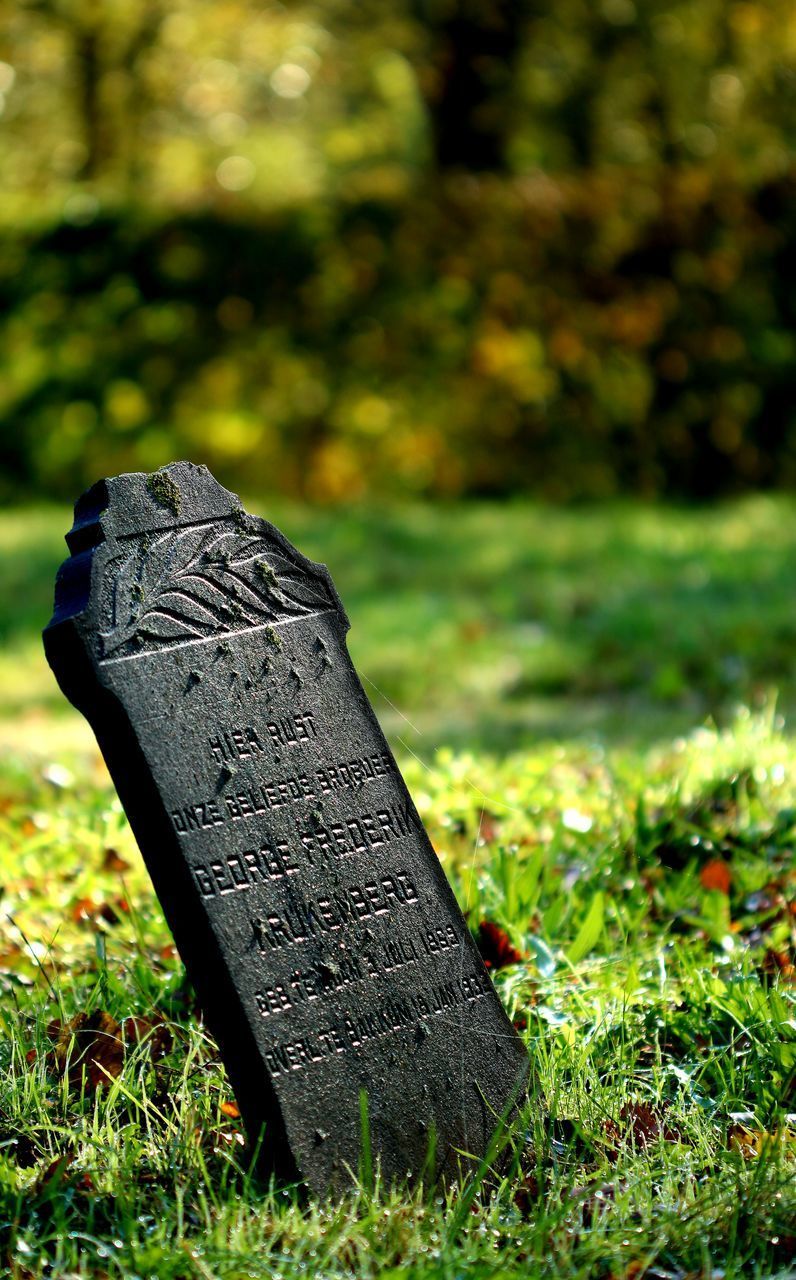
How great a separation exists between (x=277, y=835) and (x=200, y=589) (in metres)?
0.46

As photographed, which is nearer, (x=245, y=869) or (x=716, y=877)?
(x=245, y=869)

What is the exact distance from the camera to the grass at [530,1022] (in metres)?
2.14

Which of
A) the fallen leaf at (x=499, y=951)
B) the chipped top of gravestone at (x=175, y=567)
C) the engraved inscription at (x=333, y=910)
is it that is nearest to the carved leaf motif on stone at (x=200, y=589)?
the chipped top of gravestone at (x=175, y=567)

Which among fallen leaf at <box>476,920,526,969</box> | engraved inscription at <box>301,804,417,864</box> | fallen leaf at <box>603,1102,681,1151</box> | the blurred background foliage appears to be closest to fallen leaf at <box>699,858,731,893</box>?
fallen leaf at <box>476,920,526,969</box>

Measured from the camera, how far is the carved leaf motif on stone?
2.38 m

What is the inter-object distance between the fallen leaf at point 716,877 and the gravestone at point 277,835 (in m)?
1.12

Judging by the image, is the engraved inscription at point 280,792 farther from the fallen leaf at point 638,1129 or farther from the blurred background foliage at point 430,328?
the blurred background foliage at point 430,328

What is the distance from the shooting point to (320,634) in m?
2.63

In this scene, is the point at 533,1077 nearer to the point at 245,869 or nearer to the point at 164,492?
the point at 245,869

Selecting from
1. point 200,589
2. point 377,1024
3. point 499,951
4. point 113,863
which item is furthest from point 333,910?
point 113,863

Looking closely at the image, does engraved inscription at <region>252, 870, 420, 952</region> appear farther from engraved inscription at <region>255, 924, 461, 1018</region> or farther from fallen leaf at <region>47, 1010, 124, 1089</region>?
fallen leaf at <region>47, 1010, 124, 1089</region>

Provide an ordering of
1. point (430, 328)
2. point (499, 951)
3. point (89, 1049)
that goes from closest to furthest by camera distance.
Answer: point (89, 1049), point (499, 951), point (430, 328)

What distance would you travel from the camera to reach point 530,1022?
2.75 m

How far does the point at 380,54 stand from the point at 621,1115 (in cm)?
1970
